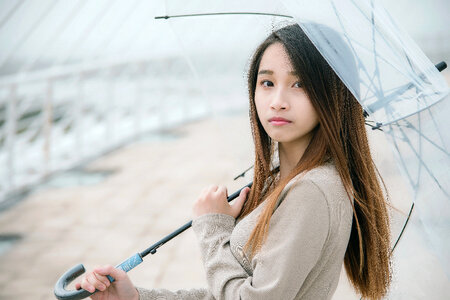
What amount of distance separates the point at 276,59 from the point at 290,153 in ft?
0.79

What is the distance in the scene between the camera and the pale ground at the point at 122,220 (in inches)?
125

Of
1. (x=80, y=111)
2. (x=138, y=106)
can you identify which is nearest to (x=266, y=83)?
(x=80, y=111)

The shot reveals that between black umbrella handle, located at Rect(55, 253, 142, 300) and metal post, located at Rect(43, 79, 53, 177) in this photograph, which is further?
metal post, located at Rect(43, 79, 53, 177)

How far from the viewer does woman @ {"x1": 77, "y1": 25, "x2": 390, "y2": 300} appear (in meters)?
1.11

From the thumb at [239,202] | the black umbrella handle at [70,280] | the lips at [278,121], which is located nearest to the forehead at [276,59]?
the lips at [278,121]

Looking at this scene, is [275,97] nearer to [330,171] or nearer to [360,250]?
[330,171]

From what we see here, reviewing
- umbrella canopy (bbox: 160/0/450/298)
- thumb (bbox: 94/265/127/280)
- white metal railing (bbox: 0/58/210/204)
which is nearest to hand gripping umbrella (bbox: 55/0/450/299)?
umbrella canopy (bbox: 160/0/450/298)

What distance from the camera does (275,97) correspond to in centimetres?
123

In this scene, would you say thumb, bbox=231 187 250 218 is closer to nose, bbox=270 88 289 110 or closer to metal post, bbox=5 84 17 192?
nose, bbox=270 88 289 110

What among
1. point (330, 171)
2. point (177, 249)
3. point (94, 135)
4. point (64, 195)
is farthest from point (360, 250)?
point (94, 135)

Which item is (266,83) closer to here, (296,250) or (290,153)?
(290,153)

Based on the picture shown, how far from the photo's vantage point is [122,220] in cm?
414

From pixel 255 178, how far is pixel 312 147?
24 cm

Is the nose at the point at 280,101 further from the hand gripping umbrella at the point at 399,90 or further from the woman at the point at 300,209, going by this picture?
the hand gripping umbrella at the point at 399,90
